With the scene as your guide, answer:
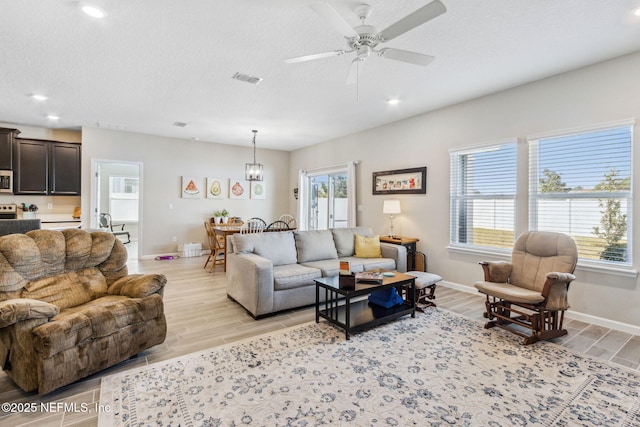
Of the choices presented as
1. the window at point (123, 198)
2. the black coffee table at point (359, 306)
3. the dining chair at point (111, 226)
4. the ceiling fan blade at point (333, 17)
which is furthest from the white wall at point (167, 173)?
the ceiling fan blade at point (333, 17)

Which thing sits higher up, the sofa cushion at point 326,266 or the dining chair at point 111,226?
the dining chair at point 111,226

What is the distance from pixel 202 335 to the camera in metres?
2.92

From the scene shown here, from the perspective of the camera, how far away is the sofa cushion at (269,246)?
3.81m

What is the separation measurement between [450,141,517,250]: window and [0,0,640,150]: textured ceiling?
0.84 meters

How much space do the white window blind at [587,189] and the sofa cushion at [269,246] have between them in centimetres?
303

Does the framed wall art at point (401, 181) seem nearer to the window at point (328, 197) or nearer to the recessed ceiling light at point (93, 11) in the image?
the window at point (328, 197)

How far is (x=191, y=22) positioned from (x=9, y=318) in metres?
2.48

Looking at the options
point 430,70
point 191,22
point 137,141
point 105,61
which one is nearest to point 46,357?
point 191,22

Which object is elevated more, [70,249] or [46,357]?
[70,249]

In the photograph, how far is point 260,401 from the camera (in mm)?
1939

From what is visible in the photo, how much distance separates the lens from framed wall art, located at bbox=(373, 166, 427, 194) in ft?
16.5

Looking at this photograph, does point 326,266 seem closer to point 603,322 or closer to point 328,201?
point 603,322

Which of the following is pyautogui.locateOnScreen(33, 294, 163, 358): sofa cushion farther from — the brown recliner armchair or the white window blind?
the white window blind

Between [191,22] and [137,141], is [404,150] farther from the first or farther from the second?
[137,141]
